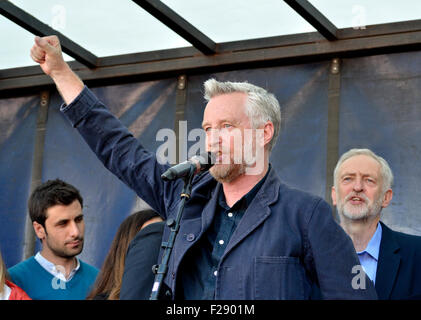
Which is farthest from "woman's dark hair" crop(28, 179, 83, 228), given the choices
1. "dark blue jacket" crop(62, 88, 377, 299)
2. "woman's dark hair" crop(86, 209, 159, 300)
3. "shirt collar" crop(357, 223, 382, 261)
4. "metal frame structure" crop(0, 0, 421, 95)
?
"dark blue jacket" crop(62, 88, 377, 299)

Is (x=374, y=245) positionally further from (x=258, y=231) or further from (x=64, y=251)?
(x=64, y=251)

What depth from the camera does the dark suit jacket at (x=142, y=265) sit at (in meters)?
3.16

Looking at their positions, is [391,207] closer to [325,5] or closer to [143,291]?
[325,5]

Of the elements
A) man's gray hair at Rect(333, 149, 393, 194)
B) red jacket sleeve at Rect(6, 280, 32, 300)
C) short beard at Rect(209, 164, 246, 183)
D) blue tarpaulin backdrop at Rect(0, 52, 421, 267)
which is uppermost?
blue tarpaulin backdrop at Rect(0, 52, 421, 267)

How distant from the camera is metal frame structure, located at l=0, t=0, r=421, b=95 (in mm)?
5457

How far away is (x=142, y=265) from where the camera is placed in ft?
10.5

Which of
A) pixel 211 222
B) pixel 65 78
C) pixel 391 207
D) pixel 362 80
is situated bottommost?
pixel 211 222

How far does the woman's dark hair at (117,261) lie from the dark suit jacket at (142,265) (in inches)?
33.7

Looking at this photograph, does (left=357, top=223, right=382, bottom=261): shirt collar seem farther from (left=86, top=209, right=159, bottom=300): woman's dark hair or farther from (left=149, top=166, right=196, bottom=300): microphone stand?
(left=149, top=166, right=196, bottom=300): microphone stand

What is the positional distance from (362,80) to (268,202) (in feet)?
9.91

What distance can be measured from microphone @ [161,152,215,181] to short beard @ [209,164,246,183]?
0.05m

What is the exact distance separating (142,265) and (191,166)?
2.12 ft

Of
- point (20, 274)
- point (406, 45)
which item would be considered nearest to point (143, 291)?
point (20, 274)

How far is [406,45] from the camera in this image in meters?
5.45
